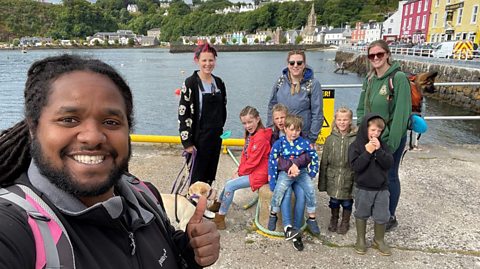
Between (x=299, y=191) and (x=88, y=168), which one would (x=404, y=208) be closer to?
(x=299, y=191)

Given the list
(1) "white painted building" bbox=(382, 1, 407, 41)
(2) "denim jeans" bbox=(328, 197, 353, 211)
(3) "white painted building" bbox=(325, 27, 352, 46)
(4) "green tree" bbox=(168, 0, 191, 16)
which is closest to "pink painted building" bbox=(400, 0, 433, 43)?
(1) "white painted building" bbox=(382, 1, 407, 41)

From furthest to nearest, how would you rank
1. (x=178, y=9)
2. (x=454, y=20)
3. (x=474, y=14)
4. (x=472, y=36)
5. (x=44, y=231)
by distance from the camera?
1. (x=178, y=9)
2. (x=454, y=20)
3. (x=472, y=36)
4. (x=474, y=14)
5. (x=44, y=231)

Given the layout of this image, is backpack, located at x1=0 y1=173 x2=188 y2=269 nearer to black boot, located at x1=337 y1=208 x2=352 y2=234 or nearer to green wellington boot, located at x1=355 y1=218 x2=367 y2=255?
green wellington boot, located at x1=355 y1=218 x2=367 y2=255

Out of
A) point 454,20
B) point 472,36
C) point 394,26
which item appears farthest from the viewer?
point 394,26

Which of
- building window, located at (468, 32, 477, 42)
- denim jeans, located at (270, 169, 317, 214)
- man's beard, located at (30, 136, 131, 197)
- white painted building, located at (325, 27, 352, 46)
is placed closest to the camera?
man's beard, located at (30, 136, 131, 197)

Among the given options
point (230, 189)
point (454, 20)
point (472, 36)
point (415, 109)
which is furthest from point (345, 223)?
point (454, 20)

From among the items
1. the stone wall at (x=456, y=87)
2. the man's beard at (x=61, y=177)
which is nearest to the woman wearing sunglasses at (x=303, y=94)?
the man's beard at (x=61, y=177)

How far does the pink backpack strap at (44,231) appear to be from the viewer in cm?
81

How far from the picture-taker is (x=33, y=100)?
1.02m

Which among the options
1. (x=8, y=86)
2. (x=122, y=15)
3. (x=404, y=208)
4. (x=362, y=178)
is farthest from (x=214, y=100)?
(x=122, y=15)

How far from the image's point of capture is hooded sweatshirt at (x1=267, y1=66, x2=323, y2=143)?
11.7 feet

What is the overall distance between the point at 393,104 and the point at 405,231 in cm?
127

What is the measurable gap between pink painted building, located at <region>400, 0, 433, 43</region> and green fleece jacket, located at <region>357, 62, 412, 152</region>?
49.3 metres

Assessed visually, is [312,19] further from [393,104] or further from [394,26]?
[393,104]
